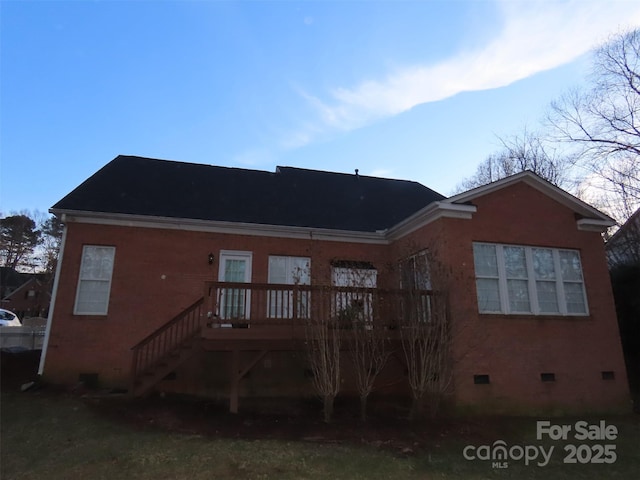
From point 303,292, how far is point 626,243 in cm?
1435

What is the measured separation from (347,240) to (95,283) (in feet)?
23.0

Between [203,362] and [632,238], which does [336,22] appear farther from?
[632,238]

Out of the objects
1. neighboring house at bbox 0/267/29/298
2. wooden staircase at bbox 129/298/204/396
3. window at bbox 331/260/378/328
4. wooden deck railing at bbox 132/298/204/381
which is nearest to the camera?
window at bbox 331/260/378/328

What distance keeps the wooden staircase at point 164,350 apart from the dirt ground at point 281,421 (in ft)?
1.54

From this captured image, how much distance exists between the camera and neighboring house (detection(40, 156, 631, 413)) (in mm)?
8867

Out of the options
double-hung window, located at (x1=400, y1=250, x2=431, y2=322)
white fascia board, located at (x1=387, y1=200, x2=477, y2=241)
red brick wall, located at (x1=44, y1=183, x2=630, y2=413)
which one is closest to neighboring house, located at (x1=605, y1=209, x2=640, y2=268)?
red brick wall, located at (x1=44, y1=183, x2=630, y2=413)

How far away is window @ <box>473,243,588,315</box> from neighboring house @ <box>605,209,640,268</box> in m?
6.30

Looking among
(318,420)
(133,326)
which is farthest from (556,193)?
(133,326)

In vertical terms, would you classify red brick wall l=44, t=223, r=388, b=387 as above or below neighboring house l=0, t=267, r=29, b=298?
below

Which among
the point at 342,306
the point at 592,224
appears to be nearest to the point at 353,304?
the point at 342,306

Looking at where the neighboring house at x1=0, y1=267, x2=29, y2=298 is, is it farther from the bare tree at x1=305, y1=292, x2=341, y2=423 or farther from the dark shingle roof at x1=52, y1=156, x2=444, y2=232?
the bare tree at x1=305, y1=292, x2=341, y2=423

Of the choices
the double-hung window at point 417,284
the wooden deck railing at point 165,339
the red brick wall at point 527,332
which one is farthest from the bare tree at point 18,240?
the double-hung window at point 417,284

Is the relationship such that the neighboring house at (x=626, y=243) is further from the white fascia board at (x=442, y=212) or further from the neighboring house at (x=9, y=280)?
the neighboring house at (x=9, y=280)

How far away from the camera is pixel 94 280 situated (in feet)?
33.8
